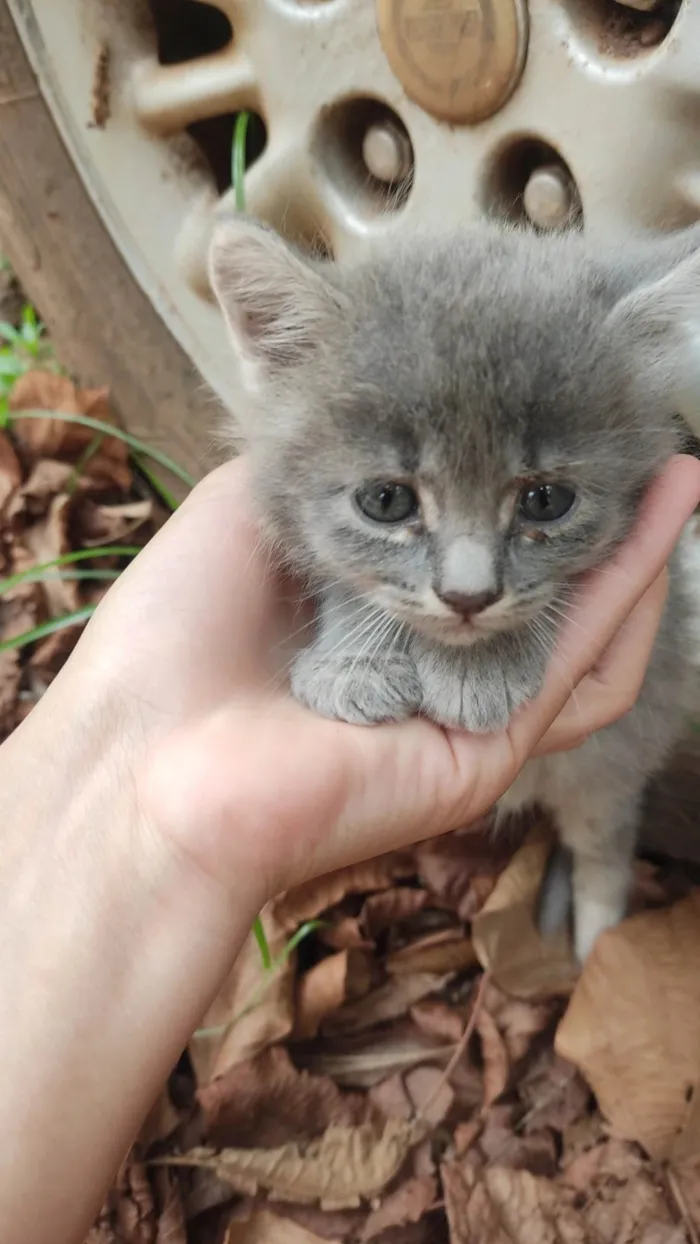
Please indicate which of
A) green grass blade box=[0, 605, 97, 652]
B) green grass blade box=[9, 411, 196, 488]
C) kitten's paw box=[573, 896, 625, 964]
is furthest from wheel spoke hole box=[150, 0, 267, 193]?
kitten's paw box=[573, 896, 625, 964]

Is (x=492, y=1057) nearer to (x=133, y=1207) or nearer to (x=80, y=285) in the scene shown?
(x=133, y=1207)

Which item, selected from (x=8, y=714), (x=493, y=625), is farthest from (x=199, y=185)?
(x=493, y=625)

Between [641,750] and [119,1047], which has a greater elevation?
[119,1047]

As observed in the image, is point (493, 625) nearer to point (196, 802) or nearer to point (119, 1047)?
point (196, 802)

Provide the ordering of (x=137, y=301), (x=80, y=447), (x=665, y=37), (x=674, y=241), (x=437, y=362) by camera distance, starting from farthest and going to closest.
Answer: (x=80, y=447)
(x=137, y=301)
(x=665, y=37)
(x=674, y=241)
(x=437, y=362)

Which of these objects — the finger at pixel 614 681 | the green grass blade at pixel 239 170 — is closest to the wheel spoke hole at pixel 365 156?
the green grass blade at pixel 239 170

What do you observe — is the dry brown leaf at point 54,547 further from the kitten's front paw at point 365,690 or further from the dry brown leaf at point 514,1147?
the dry brown leaf at point 514,1147

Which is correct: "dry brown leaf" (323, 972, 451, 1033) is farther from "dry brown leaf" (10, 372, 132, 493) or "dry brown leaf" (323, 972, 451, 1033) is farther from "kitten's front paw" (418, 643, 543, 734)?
"dry brown leaf" (10, 372, 132, 493)
